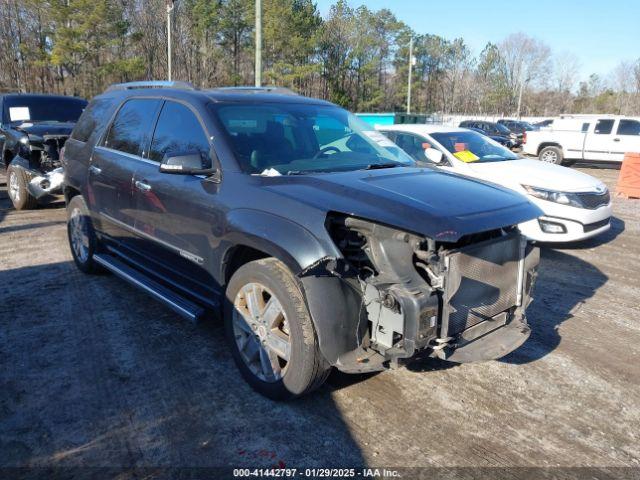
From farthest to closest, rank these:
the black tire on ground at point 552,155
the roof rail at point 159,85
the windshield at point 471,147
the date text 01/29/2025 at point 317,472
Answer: the black tire on ground at point 552,155, the windshield at point 471,147, the roof rail at point 159,85, the date text 01/29/2025 at point 317,472

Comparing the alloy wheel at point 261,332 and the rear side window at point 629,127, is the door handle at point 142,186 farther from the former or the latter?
the rear side window at point 629,127

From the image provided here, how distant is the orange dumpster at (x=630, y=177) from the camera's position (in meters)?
11.8

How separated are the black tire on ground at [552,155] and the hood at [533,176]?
37.9 feet

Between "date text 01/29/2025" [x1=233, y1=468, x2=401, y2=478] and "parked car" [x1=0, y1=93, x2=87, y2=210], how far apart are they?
7332 millimetres

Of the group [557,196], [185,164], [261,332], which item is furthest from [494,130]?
[261,332]

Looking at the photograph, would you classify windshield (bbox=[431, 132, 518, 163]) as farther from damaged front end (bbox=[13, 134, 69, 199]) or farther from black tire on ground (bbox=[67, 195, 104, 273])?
damaged front end (bbox=[13, 134, 69, 199])

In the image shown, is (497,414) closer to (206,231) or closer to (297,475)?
(297,475)

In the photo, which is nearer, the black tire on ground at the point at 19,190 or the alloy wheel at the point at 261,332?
the alloy wheel at the point at 261,332

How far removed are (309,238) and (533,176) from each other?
17.5 ft

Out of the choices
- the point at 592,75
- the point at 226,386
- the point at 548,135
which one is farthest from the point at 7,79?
the point at 592,75

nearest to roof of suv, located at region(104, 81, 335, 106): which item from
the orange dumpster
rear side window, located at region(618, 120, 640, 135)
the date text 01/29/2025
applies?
the date text 01/29/2025

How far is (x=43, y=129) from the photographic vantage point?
928 cm

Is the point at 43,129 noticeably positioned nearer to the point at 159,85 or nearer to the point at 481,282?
the point at 159,85

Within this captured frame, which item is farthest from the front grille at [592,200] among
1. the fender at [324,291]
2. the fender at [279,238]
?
the fender at [279,238]
